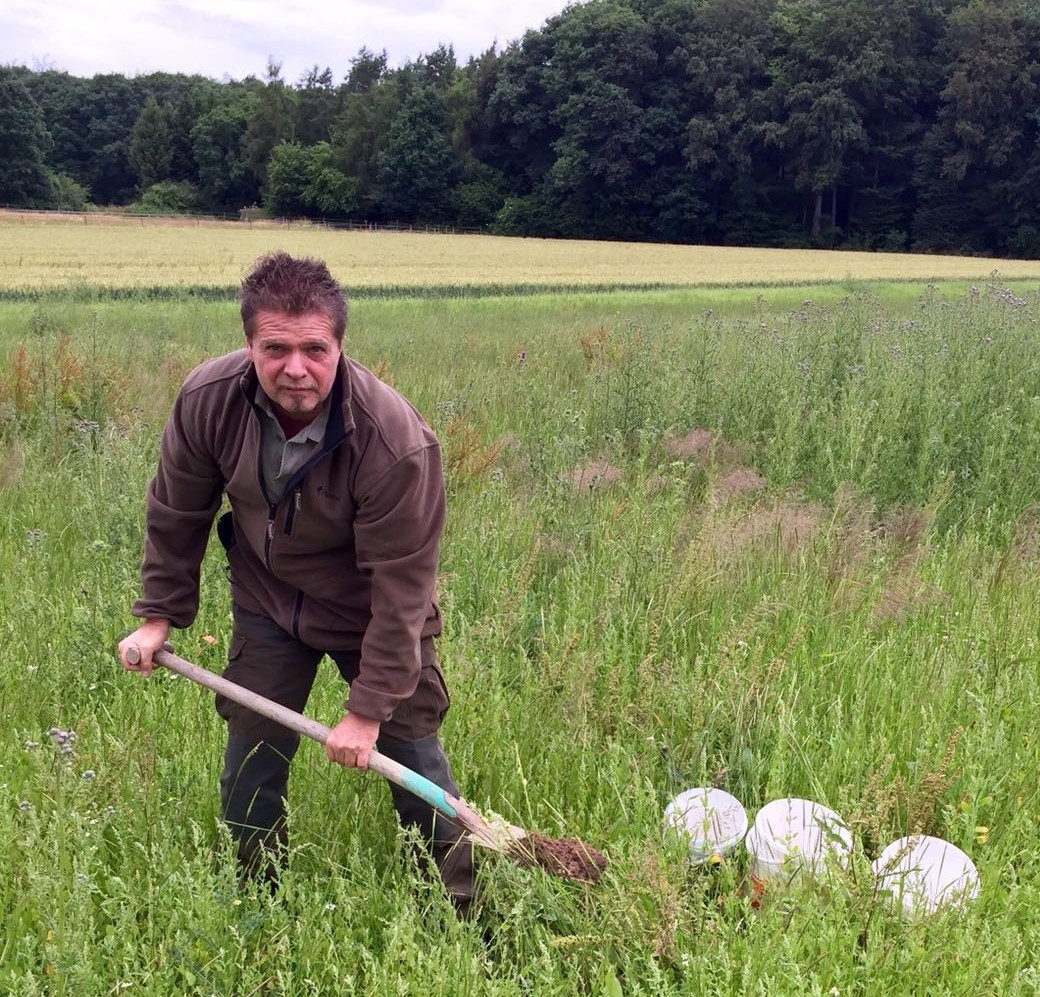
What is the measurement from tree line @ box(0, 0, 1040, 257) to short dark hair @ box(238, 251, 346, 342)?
187 feet

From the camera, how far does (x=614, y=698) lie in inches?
126

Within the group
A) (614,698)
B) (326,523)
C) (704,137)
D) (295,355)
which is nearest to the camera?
(295,355)

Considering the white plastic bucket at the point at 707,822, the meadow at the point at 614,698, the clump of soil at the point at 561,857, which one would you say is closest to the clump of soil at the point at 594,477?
the meadow at the point at 614,698

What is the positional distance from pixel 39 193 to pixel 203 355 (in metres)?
66.9

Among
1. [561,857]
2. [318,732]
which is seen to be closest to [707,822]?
[561,857]

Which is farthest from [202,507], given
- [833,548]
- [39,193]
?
→ [39,193]

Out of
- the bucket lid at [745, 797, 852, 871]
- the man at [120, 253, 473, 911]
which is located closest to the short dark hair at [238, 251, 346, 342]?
the man at [120, 253, 473, 911]

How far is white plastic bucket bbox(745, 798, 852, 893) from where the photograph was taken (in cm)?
228

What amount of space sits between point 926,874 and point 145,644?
6.55ft

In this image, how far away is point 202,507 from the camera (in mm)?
2402

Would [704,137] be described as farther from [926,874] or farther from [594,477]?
[926,874]

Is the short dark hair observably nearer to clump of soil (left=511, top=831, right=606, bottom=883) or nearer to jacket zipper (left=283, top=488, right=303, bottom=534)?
jacket zipper (left=283, top=488, right=303, bottom=534)

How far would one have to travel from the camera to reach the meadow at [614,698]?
2102mm

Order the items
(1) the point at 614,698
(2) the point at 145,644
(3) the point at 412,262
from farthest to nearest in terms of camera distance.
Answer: (3) the point at 412,262
(1) the point at 614,698
(2) the point at 145,644
